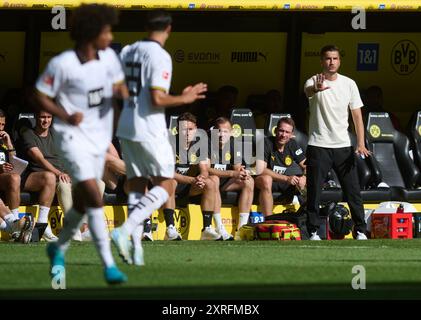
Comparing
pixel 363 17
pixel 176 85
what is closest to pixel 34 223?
pixel 176 85

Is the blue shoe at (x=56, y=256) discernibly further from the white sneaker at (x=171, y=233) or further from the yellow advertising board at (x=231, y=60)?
the yellow advertising board at (x=231, y=60)

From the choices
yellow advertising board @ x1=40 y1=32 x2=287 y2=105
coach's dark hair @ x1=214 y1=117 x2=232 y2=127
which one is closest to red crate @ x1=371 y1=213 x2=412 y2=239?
coach's dark hair @ x1=214 y1=117 x2=232 y2=127

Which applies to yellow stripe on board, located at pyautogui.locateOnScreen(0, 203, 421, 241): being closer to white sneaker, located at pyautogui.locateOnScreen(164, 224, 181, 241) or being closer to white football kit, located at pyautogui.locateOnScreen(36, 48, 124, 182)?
white sneaker, located at pyautogui.locateOnScreen(164, 224, 181, 241)

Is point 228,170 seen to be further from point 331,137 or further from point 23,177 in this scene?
point 23,177

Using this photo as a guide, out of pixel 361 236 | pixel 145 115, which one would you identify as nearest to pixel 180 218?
pixel 361 236

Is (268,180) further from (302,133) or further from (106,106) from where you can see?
(106,106)

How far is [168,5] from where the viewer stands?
1589 centimetres

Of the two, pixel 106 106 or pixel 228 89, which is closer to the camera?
pixel 106 106

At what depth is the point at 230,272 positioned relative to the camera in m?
10.5

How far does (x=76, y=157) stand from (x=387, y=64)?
10306 millimetres

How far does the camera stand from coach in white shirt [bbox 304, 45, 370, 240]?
1493 cm
